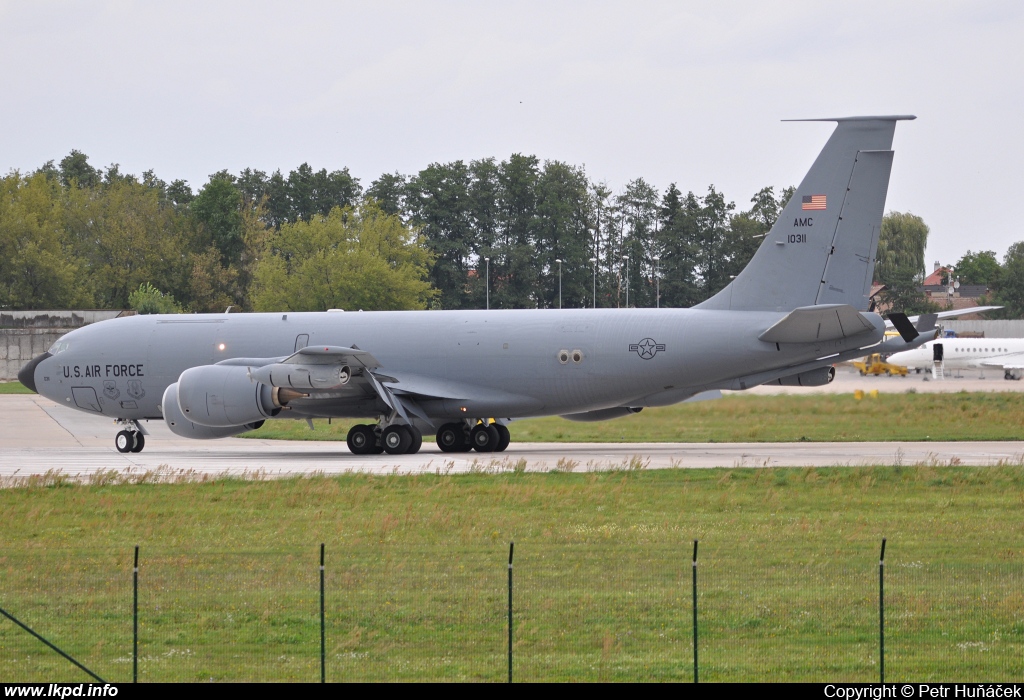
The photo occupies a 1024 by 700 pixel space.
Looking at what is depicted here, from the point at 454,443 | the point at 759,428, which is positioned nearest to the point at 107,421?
the point at 454,443

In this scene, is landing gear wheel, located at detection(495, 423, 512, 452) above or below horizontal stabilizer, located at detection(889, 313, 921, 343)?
below

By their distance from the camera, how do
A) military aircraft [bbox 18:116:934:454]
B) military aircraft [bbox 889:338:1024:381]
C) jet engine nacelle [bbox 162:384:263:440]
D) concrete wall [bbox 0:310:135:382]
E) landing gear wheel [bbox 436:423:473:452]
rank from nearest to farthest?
military aircraft [bbox 18:116:934:454]
jet engine nacelle [bbox 162:384:263:440]
landing gear wheel [bbox 436:423:473:452]
concrete wall [bbox 0:310:135:382]
military aircraft [bbox 889:338:1024:381]

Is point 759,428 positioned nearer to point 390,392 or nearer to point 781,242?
point 781,242

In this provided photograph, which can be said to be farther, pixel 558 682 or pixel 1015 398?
pixel 1015 398

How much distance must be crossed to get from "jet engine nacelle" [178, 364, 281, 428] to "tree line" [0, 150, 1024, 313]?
49808mm

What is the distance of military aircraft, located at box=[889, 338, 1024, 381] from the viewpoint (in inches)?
2908

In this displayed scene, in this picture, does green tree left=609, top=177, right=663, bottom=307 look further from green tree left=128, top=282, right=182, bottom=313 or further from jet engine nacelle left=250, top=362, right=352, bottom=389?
jet engine nacelle left=250, top=362, right=352, bottom=389

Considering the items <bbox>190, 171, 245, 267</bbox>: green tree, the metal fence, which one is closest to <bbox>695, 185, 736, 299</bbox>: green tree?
<bbox>190, 171, 245, 267</bbox>: green tree

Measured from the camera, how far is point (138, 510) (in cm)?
1958

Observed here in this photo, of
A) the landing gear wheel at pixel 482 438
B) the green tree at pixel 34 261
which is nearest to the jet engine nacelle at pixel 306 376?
the landing gear wheel at pixel 482 438

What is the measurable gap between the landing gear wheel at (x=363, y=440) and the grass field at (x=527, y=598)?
12.7 m

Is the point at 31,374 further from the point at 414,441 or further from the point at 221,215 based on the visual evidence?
the point at 221,215
